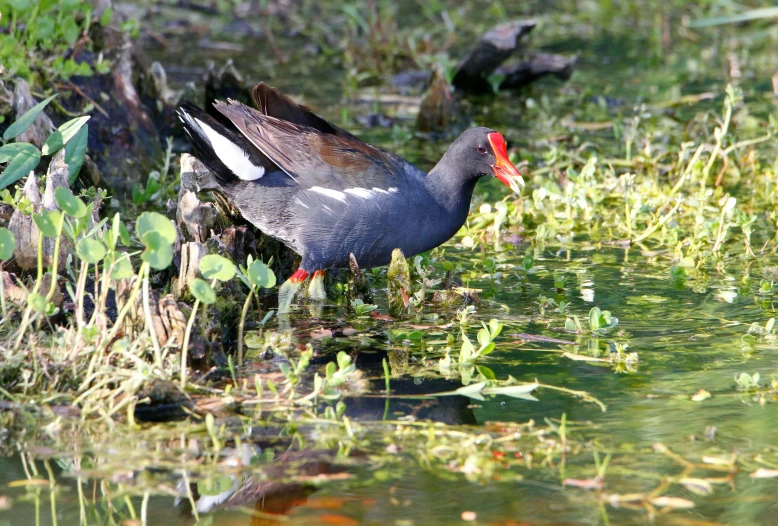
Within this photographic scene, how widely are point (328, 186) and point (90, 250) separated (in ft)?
4.52

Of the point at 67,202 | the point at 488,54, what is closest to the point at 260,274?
the point at 67,202

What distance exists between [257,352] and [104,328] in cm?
66

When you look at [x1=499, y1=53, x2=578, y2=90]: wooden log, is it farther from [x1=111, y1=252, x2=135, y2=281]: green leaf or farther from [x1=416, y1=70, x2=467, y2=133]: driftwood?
[x1=111, y1=252, x2=135, y2=281]: green leaf

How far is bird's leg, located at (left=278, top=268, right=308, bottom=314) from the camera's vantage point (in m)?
4.19

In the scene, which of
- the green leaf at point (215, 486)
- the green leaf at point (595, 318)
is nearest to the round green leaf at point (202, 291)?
the green leaf at point (215, 486)

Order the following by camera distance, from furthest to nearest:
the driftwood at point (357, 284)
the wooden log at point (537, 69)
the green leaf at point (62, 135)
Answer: the wooden log at point (537, 69) → the driftwood at point (357, 284) → the green leaf at point (62, 135)

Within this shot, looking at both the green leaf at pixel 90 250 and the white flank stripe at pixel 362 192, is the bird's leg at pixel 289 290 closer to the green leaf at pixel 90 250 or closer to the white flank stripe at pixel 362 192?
the white flank stripe at pixel 362 192

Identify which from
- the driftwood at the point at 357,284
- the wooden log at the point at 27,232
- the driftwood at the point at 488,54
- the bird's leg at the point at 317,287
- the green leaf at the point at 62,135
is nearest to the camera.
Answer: the wooden log at the point at 27,232

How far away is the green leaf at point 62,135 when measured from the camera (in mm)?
3975

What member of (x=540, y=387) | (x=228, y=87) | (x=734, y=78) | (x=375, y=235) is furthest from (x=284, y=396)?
(x=734, y=78)

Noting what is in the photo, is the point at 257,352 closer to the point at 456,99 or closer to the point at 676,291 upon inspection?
the point at 676,291

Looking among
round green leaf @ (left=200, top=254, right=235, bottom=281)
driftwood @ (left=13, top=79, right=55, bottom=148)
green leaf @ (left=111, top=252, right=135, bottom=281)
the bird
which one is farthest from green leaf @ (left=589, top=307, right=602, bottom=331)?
driftwood @ (left=13, top=79, right=55, bottom=148)

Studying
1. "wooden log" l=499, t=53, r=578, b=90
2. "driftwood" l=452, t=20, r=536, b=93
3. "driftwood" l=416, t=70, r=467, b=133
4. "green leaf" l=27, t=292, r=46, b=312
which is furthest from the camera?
"wooden log" l=499, t=53, r=578, b=90

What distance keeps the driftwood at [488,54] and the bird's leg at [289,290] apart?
3692 mm
